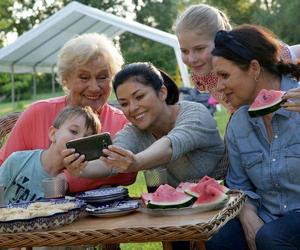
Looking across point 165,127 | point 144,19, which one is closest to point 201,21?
point 165,127

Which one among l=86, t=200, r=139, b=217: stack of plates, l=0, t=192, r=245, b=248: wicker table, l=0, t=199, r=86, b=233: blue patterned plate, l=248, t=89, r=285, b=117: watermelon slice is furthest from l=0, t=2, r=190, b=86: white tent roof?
l=0, t=192, r=245, b=248: wicker table

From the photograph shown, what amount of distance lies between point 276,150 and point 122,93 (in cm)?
80

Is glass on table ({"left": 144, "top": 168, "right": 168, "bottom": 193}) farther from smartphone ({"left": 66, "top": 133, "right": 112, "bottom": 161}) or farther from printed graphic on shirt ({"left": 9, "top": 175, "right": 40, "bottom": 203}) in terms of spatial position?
printed graphic on shirt ({"left": 9, "top": 175, "right": 40, "bottom": 203})

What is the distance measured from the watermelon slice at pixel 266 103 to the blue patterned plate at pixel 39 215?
871mm

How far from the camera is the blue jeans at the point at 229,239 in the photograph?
264cm

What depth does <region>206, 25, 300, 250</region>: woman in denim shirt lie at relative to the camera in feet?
8.67

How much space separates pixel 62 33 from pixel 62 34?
0.42ft

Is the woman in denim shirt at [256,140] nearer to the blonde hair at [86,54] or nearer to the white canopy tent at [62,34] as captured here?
the blonde hair at [86,54]

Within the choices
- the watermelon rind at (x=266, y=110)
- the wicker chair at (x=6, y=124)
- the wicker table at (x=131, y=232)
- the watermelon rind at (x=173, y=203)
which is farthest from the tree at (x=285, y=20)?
the wicker table at (x=131, y=232)

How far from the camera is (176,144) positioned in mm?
2646

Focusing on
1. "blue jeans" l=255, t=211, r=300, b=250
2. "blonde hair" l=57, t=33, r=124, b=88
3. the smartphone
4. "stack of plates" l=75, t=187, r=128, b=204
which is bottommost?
"blue jeans" l=255, t=211, r=300, b=250

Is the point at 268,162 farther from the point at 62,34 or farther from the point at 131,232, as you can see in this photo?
the point at 62,34

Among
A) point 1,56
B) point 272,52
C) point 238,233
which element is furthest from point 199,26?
point 1,56

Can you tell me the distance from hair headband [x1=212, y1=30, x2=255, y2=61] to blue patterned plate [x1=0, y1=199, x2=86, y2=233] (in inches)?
40.2
